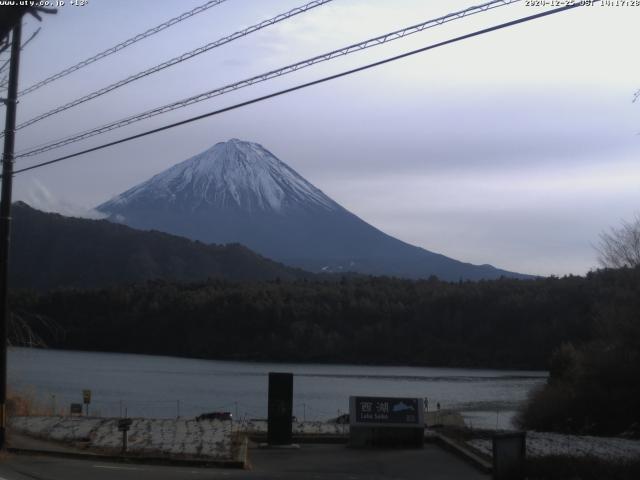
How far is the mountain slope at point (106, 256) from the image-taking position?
165 m

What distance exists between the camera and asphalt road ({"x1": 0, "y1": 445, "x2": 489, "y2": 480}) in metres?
17.9

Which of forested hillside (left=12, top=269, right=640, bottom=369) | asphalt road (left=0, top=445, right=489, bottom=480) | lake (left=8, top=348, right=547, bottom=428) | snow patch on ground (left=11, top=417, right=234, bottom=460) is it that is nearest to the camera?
asphalt road (left=0, top=445, right=489, bottom=480)

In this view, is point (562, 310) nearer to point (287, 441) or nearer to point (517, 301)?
point (517, 301)

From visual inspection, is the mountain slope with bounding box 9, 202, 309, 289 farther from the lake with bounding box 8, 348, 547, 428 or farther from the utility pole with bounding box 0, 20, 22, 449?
the utility pole with bounding box 0, 20, 22, 449

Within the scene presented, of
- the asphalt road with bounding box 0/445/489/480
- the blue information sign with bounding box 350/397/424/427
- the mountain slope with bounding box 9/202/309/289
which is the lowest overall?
the asphalt road with bounding box 0/445/489/480

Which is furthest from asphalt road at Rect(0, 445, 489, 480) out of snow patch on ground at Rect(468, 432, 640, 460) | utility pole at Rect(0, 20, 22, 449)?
utility pole at Rect(0, 20, 22, 449)

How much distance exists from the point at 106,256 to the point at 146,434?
15229cm

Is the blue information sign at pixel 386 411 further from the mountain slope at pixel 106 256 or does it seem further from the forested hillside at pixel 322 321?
the mountain slope at pixel 106 256

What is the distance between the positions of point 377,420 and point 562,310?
72.5 m

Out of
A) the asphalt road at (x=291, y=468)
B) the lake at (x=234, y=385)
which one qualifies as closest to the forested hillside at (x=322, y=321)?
the lake at (x=234, y=385)

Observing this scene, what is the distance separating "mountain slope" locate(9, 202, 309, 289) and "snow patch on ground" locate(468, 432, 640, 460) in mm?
139055

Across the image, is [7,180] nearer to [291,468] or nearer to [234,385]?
[291,468]

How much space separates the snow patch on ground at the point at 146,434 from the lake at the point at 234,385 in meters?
8.26

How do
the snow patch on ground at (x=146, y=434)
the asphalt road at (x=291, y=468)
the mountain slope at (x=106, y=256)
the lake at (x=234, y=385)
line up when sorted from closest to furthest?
the asphalt road at (x=291, y=468) < the snow patch on ground at (x=146, y=434) < the lake at (x=234, y=385) < the mountain slope at (x=106, y=256)
